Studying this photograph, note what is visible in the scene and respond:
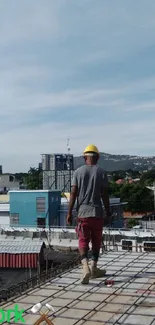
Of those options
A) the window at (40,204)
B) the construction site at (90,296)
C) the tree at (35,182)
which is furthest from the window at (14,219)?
the construction site at (90,296)

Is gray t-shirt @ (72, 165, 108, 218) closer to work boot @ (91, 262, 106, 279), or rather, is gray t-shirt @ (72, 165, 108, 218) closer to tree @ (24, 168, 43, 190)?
work boot @ (91, 262, 106, 279)

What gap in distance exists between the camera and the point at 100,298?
539 centimetres

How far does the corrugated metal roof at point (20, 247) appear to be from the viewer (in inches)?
992

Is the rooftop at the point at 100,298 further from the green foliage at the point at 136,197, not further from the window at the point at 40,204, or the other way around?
the green foliage at the point at 136,197

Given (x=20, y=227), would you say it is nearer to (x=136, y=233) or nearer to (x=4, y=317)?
(x=136, y=233)

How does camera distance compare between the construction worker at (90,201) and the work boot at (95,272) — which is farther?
the work boot at (95,272)

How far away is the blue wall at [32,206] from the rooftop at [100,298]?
25532 mm

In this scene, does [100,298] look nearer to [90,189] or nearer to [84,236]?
[84,236]

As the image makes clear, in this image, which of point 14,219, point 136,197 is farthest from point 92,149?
point 136,197

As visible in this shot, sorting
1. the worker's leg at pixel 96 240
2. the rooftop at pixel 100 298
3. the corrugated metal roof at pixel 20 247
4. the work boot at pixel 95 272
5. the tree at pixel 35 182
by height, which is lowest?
the corrugated metal roof at pixel 20 247

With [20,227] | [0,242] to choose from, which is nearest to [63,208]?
[20,227]

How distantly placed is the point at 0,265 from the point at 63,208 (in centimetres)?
898

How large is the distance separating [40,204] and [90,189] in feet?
88.8

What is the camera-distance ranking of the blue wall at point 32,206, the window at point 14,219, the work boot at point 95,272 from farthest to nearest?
1. the window at point 14,219
2. the blue wall at point 32,206
3. the work boot at point 95,272
